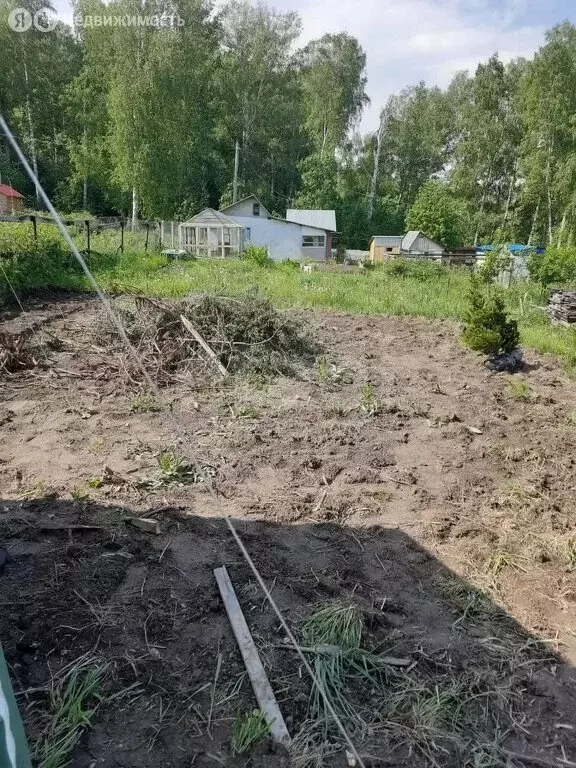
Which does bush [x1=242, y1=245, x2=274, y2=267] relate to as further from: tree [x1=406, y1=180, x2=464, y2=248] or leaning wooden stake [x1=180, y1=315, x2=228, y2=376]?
tree [x1=406, y1=180, x2=464, y2=248]

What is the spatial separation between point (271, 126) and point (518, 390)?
33.6m

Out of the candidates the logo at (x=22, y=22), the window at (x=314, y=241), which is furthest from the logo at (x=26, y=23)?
the window at (x=314, y=241)

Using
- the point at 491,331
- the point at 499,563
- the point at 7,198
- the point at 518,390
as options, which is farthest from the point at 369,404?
the point at 7,198

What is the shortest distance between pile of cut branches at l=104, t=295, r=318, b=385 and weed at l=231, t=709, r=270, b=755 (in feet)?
15.4

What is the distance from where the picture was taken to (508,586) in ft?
10.2

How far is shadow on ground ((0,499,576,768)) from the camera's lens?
209 cm

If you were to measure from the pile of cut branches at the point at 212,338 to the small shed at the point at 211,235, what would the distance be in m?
20.3

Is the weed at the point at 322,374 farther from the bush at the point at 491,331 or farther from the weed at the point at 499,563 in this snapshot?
the weed at the point at 499,563

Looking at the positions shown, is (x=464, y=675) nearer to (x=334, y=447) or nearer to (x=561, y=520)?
(x=561, y=520)

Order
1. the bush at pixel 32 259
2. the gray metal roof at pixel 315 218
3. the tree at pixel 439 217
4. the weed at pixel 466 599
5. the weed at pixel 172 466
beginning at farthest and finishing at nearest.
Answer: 1. the tree at pixel 439 217
2. the gray metal roof at pixel 315 218
3. the bush at pixel 32 259
4. the weed at pixel 172 466
5. the weed at pixel 466 599

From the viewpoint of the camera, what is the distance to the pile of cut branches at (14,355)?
21.3 ft

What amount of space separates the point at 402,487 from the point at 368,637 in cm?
179

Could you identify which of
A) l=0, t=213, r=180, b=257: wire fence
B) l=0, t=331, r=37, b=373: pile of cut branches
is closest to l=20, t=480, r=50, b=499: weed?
l=0, t=331, r=37, b=373: pile of cut branches

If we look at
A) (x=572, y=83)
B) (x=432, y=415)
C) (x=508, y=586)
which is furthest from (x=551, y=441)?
(x=572, y=83)
